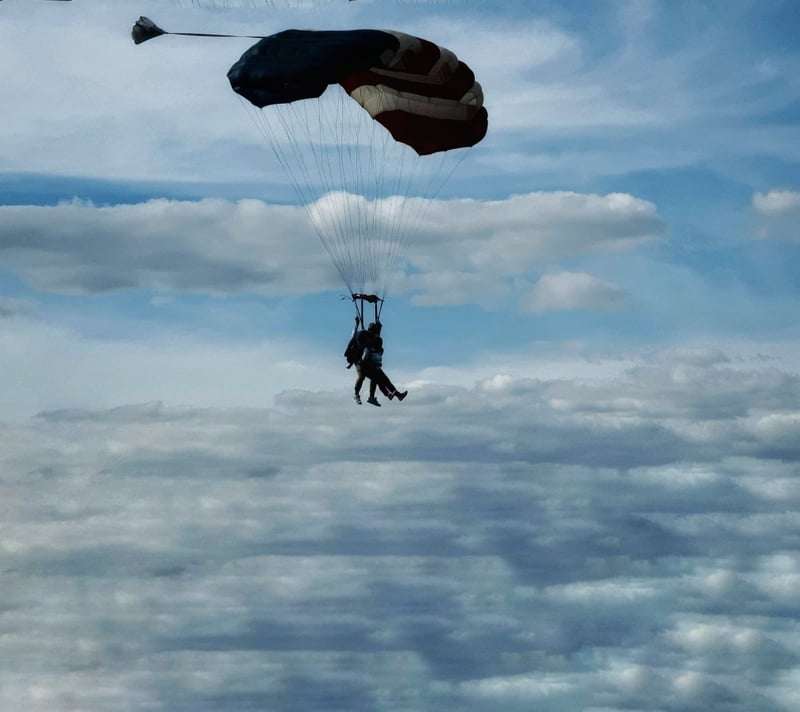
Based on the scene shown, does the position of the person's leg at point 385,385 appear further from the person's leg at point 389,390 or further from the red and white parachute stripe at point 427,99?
the red and white parachute stripe at point 427,99

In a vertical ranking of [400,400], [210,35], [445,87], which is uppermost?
[445,87]

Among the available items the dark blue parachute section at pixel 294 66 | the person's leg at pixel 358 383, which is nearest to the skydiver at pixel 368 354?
the person's leg at pixel 358 383

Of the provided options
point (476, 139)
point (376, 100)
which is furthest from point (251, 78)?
point (476, 139)

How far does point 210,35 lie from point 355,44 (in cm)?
662

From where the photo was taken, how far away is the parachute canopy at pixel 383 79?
38906 mm

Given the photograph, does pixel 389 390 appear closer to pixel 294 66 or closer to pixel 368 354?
pixel 368 354

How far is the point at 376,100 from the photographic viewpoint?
44.8 meters

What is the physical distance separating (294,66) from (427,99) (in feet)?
23.7

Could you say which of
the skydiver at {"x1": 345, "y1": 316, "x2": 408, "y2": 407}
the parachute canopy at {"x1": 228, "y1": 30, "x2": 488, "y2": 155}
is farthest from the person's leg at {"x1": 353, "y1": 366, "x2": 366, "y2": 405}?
the parachute canopy at {"x1": 228, "y1": 30, "x2": 488, "y2": 155}

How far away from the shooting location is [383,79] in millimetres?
44094

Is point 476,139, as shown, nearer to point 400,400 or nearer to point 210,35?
point 400,400

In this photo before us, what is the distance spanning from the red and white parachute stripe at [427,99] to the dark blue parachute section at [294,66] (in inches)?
115

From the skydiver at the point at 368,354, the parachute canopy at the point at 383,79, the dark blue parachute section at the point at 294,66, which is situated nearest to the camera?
the dark blue parachute section at the point at 294,66

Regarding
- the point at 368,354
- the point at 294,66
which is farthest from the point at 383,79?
the point at 368,354
